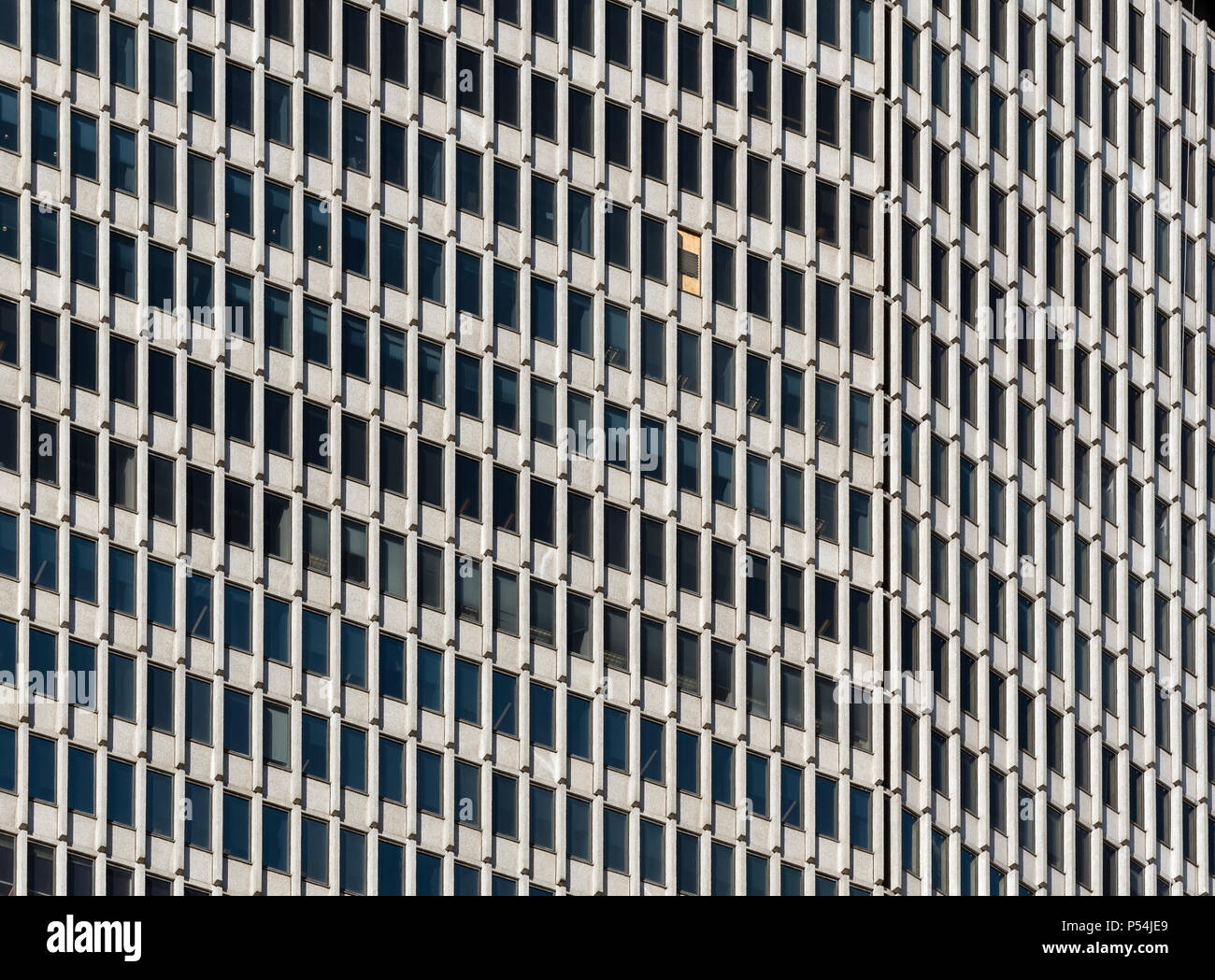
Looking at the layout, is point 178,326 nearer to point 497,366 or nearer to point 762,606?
point 497,366

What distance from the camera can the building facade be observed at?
9581 centimetres

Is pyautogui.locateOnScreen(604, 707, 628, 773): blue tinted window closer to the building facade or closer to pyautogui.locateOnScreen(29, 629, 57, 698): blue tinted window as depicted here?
the building facade

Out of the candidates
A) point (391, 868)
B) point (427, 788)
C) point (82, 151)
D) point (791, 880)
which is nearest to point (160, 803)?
point (391, 868)

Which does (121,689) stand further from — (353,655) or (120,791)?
(353,655)

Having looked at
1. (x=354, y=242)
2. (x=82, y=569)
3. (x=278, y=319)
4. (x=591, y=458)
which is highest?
(x=354, y=242)

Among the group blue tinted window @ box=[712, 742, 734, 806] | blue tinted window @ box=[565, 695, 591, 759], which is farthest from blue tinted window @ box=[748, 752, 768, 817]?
blue tinted window @ box=[565, 695, 591, 759]

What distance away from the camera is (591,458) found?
336 ft

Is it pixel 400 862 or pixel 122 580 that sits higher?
pixel 122 580

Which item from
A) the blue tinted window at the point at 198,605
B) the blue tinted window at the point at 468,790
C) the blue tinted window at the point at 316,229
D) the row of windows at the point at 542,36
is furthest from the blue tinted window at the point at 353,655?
the row of windows at the point at 542,36

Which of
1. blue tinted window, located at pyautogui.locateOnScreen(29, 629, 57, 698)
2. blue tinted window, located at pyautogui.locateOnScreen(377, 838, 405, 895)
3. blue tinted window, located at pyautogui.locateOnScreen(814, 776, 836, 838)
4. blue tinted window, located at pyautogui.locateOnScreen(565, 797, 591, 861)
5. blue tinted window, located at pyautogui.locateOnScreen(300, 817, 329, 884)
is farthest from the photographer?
blue tinted window, located at pyautogui.locateOnScreen(814, 776, 836, 838)

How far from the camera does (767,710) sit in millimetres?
103625

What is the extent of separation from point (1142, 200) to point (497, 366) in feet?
79.8
